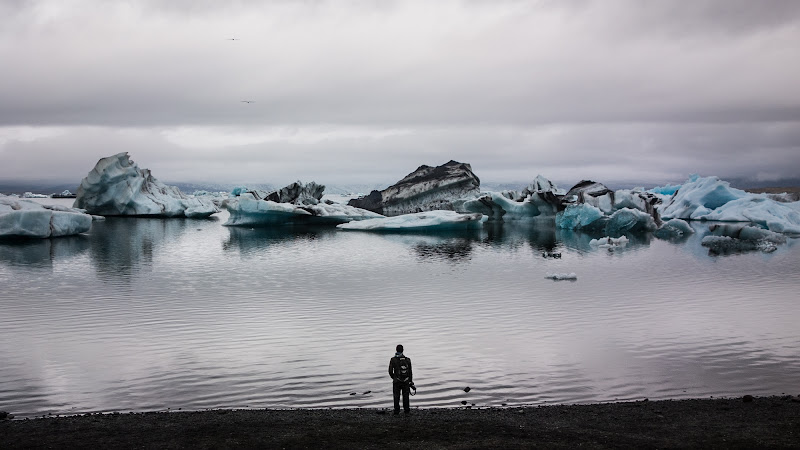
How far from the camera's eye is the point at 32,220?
3388 centimetres

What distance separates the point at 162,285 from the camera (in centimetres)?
2092

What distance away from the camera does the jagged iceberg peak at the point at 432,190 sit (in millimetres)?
59906

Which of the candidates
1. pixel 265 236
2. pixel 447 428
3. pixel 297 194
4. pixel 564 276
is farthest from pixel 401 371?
pixel 297 194

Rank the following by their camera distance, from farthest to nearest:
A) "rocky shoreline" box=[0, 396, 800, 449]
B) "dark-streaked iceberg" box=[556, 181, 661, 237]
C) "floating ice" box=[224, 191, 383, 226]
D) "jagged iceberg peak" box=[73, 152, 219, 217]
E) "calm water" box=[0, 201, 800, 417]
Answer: "jagged iceberg peak" box=[73, 152, 219, 217], "floating ice" box=[224, 191, 383, 226], "dark-streaked iceberg" box=[556, 181, 661, 237], "calm water" box=[0, 201, 800, 417], "rocky shoreline" box=[0, 396, 800, 449]

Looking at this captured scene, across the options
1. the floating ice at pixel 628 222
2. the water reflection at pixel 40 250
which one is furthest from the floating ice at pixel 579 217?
the water reflection at pixel 40 250

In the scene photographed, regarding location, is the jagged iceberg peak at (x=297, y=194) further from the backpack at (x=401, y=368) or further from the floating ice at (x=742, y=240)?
the backpack at (x=401, y=368)

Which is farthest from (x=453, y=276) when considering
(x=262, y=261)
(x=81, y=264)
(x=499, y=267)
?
(x=81, y=264)

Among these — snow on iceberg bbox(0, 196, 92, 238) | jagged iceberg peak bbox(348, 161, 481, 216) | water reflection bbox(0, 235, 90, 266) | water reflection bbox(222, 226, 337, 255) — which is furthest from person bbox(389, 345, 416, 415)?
jagged iceberg peak bbox(348, 161, 481, 216)

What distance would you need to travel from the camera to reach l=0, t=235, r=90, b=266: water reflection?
89.0 feet

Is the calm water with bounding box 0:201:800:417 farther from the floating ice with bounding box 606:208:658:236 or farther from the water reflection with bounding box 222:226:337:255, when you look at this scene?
the floating ice with bounding box 606:208:658:236

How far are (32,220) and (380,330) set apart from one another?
26701 millimetres

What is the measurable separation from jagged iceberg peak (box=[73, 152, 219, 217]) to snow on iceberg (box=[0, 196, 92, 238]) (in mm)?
10695

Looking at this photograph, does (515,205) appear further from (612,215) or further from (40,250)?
(40,250)

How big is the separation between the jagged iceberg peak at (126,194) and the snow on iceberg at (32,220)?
35.1 feet
